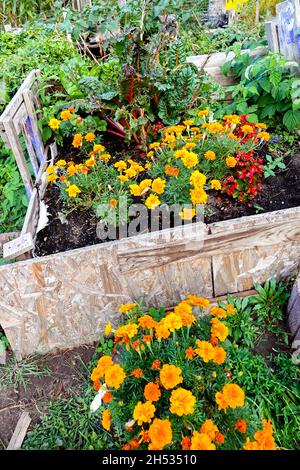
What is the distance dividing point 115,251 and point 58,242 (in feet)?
1.69

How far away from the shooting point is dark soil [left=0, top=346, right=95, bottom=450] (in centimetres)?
208

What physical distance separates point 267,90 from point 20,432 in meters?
2.76

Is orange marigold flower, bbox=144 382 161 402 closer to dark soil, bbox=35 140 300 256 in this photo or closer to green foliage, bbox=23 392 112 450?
green foliage, bbox=23 392 112 450

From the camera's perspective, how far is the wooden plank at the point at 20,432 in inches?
75.4

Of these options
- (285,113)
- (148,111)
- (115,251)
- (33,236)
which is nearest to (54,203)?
(33,236)

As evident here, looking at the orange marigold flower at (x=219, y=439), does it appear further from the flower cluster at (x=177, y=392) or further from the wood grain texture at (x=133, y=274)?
the wood grain texture at (x=133, y=274)

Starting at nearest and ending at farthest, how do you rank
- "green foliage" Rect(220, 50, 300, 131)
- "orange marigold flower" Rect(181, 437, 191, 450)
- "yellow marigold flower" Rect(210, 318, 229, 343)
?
"orange marigold flower" Rect(181, 437, 191, 450)
"yellow marigold flower" Rect(210, 318, 229, 343)
"green foliage" Rect(220, 50, 300, 131)

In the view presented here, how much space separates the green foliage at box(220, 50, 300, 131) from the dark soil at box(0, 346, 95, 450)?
2139 millimetres

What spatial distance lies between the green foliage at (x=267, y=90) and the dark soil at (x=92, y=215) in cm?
54

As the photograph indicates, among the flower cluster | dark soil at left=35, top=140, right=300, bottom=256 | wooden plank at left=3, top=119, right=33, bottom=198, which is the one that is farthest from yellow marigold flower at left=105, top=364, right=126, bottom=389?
wooden plank at left=3, top=119, right=33, bottom=198

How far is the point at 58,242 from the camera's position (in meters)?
2.34

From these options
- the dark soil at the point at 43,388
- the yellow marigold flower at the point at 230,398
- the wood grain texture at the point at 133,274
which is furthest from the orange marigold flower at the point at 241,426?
the dark soil at the point at 43,388

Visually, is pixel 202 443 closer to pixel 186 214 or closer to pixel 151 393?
pixel 151 393
